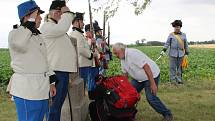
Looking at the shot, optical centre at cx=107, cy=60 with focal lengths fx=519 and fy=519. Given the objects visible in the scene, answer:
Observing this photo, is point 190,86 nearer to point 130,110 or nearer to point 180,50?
point 180,50

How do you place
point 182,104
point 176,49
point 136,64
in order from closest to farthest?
point 136,64
point 182,104
point 176,49

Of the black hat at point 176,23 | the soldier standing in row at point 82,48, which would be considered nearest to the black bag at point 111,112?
the soldier standing in row at point 82,48

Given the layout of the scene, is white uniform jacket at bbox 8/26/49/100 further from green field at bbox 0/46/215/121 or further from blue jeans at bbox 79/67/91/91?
blue jeans at bbox 79/67/91/91

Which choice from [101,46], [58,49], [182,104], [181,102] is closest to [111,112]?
[58,49]

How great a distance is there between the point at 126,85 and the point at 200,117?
90.2 inches

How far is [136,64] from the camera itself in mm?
8406

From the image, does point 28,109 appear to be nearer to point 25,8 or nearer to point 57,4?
point 25,8

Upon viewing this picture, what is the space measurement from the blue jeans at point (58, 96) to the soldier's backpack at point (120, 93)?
915 millimetres

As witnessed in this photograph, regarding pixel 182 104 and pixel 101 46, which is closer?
pixel 182 104

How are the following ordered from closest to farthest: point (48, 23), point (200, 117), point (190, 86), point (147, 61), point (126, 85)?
point (48, 23)
point (126, 85)
point (147, 61)
point (200, 117)
point (190, 86)

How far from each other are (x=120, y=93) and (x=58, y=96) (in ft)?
3.61

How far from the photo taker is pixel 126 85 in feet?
26.1

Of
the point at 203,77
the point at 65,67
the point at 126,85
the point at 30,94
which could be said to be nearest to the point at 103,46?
the point at 126,85

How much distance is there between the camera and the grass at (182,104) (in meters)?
9.72
